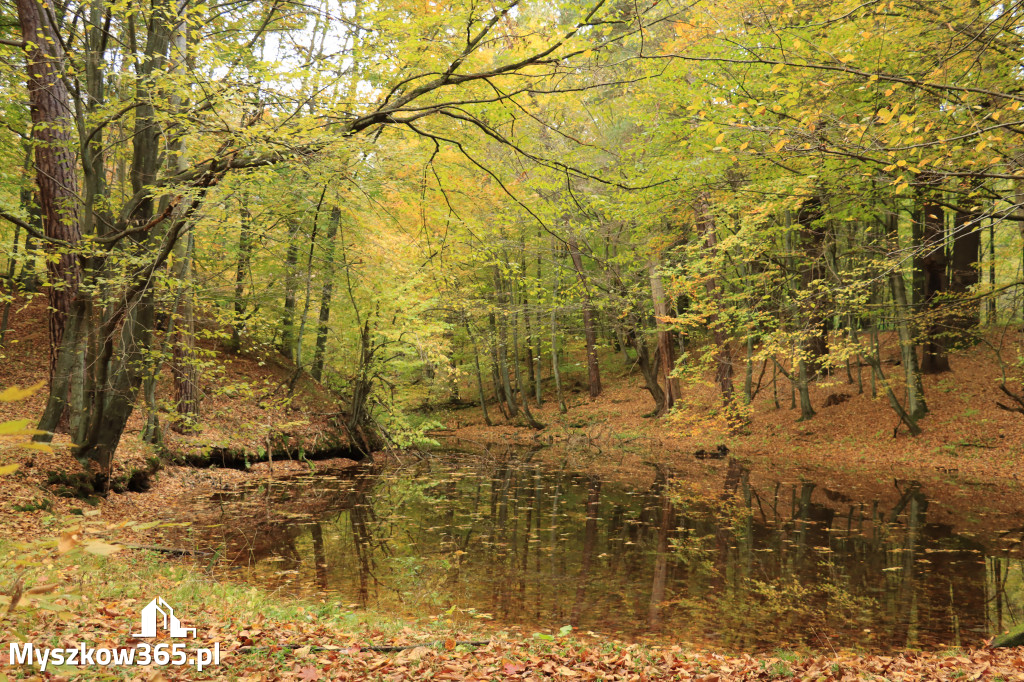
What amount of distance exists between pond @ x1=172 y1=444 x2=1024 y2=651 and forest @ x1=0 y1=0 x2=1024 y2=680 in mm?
65

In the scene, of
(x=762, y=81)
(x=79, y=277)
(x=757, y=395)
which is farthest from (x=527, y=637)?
(x=757, y=395)

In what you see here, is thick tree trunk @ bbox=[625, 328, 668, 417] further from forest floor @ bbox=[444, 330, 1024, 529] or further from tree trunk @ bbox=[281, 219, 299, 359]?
tree trunk @ bbox=[281, 219, 299, 359]

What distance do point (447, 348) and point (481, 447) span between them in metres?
7.17

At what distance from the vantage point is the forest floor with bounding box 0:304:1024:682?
4180mm

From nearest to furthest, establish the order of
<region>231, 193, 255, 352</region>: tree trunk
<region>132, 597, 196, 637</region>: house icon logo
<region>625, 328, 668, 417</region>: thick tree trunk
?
<region>132, 597, 196, 637</region>: house icon logo < <region>231, 193, 255, 352</region>: tree trunk < <region>625, 328, 668, 417</region>: thick tree trunk

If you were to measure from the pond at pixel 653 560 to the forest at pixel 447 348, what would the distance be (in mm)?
65

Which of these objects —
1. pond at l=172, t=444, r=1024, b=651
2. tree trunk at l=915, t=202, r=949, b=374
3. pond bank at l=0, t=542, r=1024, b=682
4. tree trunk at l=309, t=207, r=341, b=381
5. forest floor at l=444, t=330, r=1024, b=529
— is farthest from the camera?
tree trunk at l=915, t=202, r=949, b=374

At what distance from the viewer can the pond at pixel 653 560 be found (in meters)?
6.01

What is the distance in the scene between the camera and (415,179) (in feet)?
24.9

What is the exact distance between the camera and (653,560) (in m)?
8.06

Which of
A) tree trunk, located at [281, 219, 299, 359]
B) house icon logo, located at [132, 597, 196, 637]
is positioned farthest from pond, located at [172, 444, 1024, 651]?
tree trunk, located at [281, 219, 299, 359]

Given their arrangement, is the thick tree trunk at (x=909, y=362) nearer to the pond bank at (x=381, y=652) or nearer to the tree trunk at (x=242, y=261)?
the pond bank at (x=381, y=652)

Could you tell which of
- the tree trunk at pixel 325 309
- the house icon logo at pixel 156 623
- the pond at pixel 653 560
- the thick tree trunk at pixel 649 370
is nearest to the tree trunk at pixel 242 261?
the tree trunk at pixel 325 309

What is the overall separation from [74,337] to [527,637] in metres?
8.27
